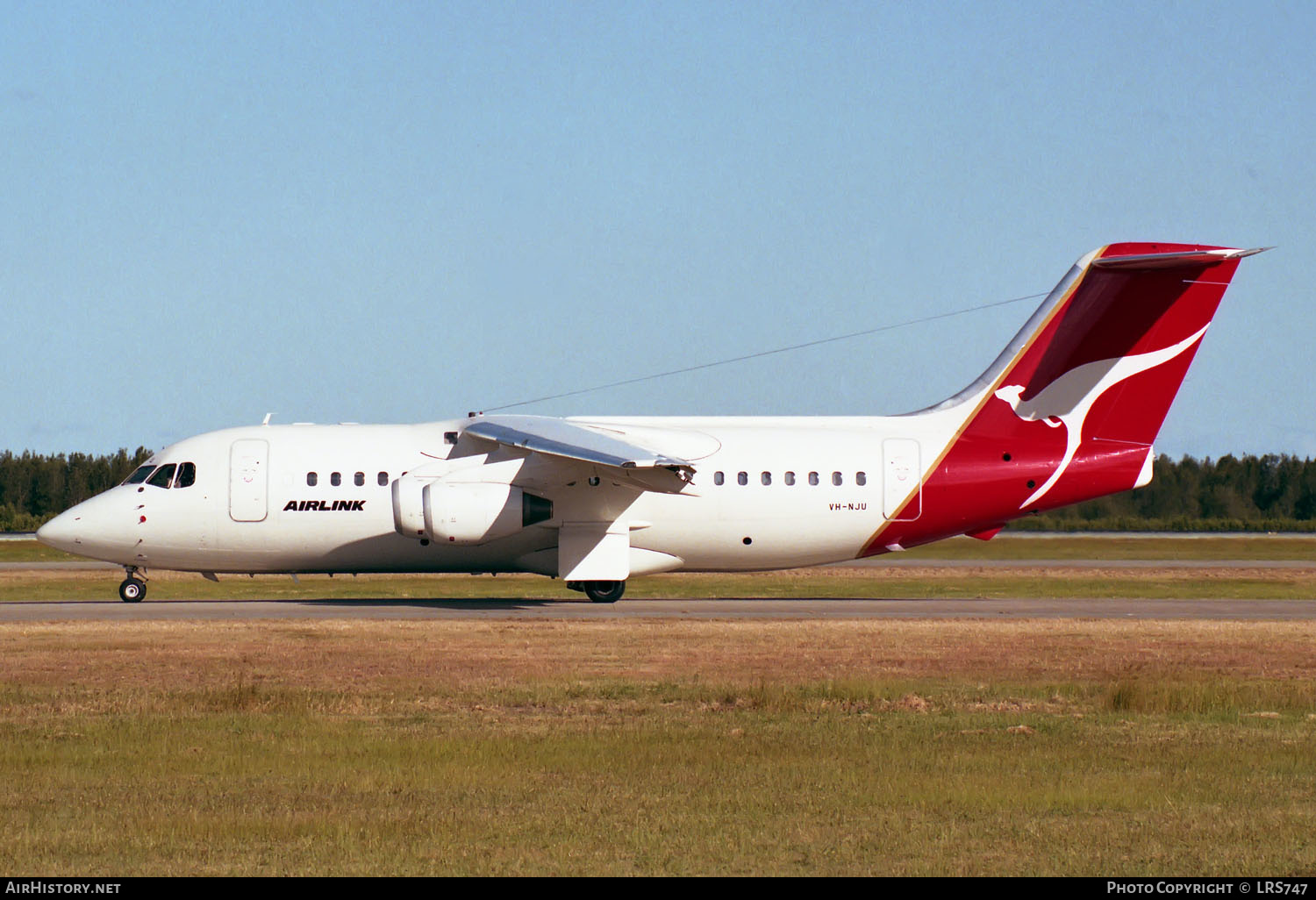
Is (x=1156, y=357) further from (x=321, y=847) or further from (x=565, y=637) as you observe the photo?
(x=321, y=847)

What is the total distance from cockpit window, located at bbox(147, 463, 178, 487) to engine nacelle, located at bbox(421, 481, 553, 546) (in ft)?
18.8

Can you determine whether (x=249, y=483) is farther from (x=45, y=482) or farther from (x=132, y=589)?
(x=45, y=482)

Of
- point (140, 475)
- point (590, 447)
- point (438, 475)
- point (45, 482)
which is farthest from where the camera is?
point (45, 482)

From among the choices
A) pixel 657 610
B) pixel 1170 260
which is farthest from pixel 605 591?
Answer: pixel 1170 260

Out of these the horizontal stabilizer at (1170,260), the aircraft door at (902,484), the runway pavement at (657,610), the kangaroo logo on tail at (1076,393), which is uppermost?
the horizontal stabilizer at (1170,260)

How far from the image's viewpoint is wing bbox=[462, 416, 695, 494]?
83.2 ft

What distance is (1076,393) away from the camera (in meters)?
28.4

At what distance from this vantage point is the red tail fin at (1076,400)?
92.0 ft

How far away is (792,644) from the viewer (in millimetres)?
21016

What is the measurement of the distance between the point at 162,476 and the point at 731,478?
11.3 m

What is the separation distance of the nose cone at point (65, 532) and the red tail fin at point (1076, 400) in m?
16.1

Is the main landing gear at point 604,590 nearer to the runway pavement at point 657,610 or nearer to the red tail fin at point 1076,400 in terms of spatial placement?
the runway pavement at point 657,610

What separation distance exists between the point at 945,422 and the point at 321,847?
855 inches

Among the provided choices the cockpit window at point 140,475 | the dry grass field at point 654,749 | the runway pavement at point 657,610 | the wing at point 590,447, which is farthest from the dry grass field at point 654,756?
the cockpit window at point 140,475
